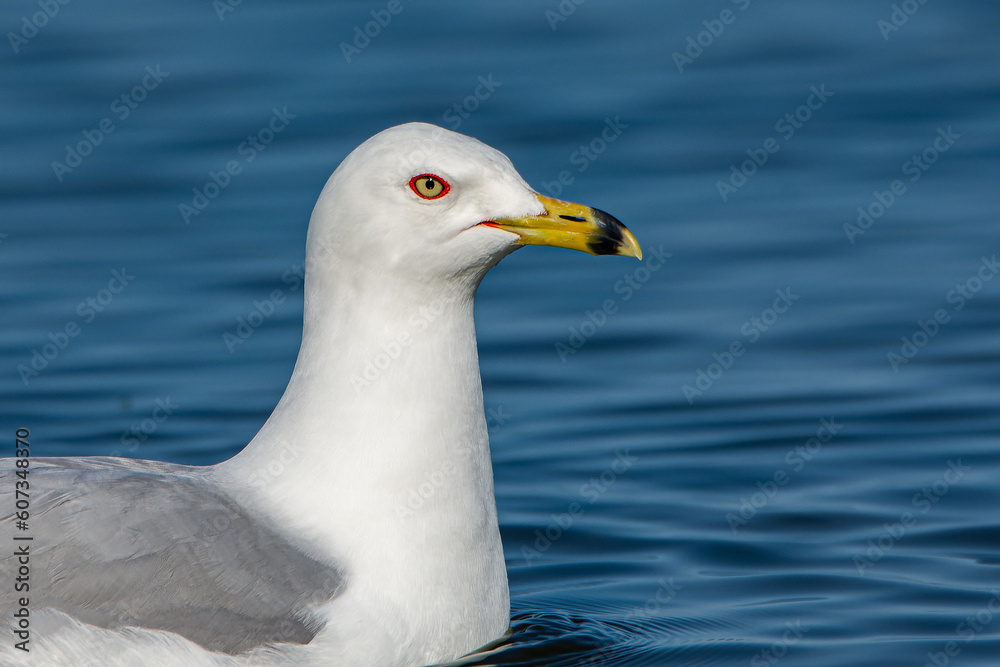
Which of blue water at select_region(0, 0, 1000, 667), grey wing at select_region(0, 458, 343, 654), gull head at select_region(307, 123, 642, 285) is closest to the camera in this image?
grey wing at select_region(0, 458, 343, 654)

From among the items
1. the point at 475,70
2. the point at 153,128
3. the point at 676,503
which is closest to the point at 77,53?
the point at 153,128

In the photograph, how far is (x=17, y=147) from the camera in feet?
44.4

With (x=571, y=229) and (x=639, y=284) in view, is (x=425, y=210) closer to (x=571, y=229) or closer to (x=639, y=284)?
(x=571, y=229)

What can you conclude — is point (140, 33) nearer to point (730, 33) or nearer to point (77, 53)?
point (77, 53)

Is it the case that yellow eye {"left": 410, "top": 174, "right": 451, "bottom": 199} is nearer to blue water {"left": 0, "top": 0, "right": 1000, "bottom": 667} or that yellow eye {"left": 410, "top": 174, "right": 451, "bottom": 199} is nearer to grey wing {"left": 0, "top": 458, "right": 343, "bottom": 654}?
grey wing {"left": 0, "top": 458, "right": 343, "bottom": 654}

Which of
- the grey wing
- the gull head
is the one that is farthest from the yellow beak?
the grey wing

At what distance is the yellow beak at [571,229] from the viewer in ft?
21.1

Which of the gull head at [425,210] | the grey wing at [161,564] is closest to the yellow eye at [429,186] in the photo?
the gull head at [425,210]

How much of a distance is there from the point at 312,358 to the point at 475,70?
27.6 ft

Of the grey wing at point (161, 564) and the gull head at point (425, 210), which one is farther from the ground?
the gull head at point (425, 210)

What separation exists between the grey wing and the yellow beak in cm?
141

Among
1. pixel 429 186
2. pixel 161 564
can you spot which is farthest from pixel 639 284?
pixel 161 564

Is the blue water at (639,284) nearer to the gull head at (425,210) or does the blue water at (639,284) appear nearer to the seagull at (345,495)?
the seagull at (345,495)

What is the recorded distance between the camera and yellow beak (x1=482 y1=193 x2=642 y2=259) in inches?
253
